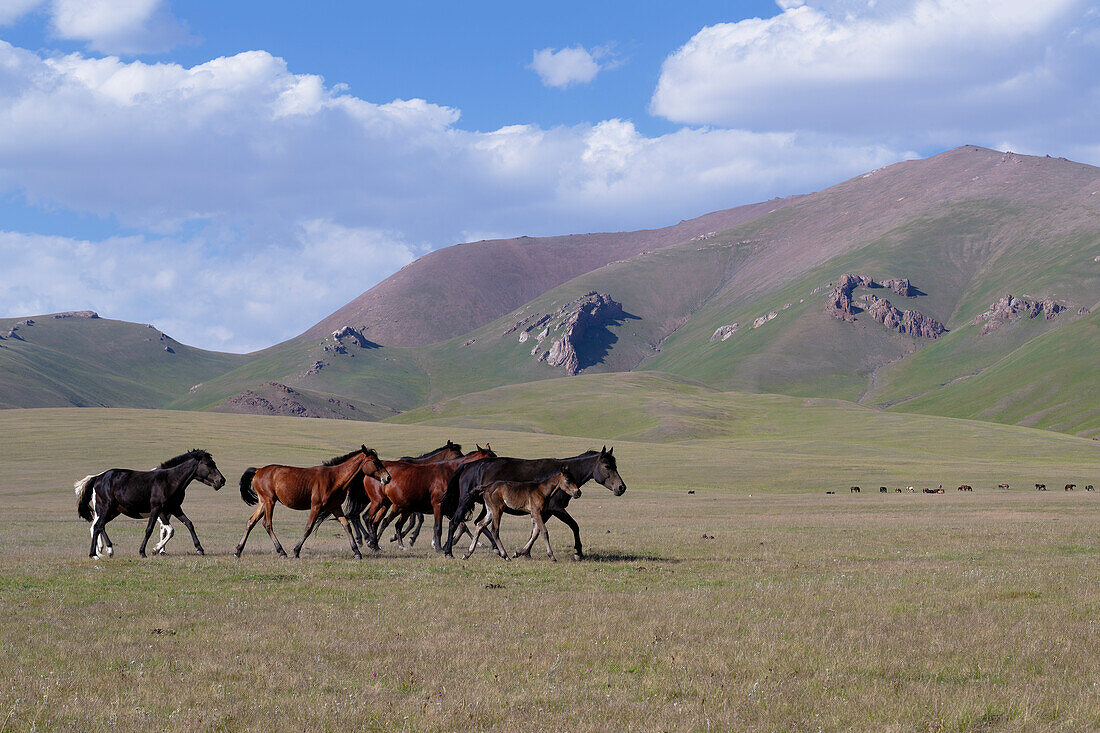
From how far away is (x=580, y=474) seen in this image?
74.6ft

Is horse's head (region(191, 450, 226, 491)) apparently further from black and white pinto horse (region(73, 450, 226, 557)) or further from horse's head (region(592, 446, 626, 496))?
horse's head (region(592, 446, 626, 496))

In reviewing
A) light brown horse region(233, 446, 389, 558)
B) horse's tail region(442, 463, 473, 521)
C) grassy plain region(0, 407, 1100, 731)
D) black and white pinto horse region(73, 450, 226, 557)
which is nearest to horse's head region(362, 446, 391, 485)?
light brown horse region(233, 446, 389, 558)

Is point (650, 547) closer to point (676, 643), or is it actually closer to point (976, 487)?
point (676, 643)

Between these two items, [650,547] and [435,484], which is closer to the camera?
[435,484]

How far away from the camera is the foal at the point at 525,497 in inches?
840

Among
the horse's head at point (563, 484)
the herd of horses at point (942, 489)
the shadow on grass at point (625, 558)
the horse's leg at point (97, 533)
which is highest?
the horse's head at point (563, 484)

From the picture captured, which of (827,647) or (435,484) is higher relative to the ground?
(435,484)

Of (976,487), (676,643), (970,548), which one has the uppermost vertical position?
(676,643)

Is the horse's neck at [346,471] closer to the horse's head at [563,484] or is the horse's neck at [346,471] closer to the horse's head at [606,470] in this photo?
the horse's head at [563,484]

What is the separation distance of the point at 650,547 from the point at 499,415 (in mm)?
174351

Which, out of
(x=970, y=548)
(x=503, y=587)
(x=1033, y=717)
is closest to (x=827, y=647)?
(x=1033, y=717)

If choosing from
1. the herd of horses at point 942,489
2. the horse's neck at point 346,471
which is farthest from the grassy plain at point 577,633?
the herd of horses at point 942,489

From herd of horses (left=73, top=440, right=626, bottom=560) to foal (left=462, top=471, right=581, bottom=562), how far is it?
26mm

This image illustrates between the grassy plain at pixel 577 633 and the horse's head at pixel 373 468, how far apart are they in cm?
220
